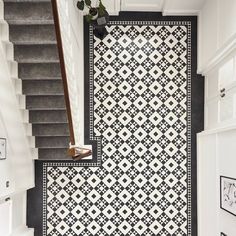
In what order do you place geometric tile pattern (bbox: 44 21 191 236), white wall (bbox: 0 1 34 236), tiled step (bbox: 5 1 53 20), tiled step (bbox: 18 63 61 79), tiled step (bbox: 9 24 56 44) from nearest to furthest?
tiled step (bbox: 5 1 53 20)
tiled step (bbox: 9 24 56 44)
white wall (bbox: 0 1 34 236)
tiled step (bbox: 18 63 61 79)
geometric tile pattern (bbox: 44 21 191 236)

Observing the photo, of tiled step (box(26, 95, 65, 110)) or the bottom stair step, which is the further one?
the bottom stair step

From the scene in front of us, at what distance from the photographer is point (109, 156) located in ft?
18.3

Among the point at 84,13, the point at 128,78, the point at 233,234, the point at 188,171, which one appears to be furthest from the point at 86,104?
the point at 233,234

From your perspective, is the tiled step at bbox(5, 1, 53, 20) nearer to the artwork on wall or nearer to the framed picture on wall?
the artwork on wall

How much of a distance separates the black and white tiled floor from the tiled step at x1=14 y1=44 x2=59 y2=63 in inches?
59.6

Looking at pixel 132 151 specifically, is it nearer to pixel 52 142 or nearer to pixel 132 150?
pixel 132 150

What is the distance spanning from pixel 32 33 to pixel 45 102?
105 cm

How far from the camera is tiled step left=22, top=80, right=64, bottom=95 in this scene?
4.51 meters

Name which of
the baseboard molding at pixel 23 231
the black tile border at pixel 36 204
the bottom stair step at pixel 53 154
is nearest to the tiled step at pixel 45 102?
the bottom stair step at pixel 53 154

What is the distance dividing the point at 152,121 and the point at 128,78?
0.69m

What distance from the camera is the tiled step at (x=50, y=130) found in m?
5.06

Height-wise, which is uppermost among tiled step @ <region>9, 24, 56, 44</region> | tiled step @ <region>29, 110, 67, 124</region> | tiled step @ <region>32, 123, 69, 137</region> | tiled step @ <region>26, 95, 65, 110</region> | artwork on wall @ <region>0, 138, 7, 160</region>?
tiled step @ <region>9, 24, 56, 44</region>

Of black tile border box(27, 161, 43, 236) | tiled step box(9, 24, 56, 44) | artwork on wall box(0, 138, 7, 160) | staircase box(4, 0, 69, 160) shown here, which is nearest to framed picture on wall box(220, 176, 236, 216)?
staircase box(4, 0, 69, 160)

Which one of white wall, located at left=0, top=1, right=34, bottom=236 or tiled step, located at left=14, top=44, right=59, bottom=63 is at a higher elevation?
tiled step, located at left=14, top=44, right=59, bottom=63
